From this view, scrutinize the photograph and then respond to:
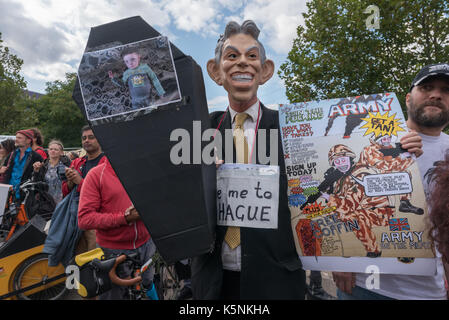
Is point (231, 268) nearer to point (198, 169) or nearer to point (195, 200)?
point (195, 200)

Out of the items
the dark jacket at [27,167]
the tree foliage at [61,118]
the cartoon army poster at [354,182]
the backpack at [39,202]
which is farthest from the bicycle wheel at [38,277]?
the tree foliage at [61,118]

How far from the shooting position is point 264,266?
55.5 inches

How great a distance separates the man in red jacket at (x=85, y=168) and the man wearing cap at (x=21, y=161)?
236cm

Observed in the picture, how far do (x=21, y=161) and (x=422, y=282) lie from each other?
6419mm

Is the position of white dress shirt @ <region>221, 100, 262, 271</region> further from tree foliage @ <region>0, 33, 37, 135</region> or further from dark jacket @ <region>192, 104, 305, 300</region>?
tree foliage @ <region>0, 33, 37, 135</region>

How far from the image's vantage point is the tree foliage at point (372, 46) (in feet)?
22.6

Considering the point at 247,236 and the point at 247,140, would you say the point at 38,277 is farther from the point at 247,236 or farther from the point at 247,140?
the point at 247,140

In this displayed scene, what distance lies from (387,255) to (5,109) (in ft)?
69.7

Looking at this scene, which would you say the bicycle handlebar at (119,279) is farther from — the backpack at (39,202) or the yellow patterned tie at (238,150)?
the backpack at (39,202)

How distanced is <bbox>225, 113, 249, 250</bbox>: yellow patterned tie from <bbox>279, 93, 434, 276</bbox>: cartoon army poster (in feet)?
0.87

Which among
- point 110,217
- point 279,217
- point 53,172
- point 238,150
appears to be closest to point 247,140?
point 238,150

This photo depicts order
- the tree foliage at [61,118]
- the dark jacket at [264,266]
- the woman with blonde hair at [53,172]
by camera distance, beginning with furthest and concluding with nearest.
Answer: the tree foliage at [61,118] < the woman with blonde hair at [53,172] < the dark jacket at [264,266]

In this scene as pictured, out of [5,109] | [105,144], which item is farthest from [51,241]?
[5,109]

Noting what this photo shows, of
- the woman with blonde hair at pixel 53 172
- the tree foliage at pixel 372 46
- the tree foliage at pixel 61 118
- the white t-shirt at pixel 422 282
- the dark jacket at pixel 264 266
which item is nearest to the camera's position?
the dark jacket at pixel 264 266
